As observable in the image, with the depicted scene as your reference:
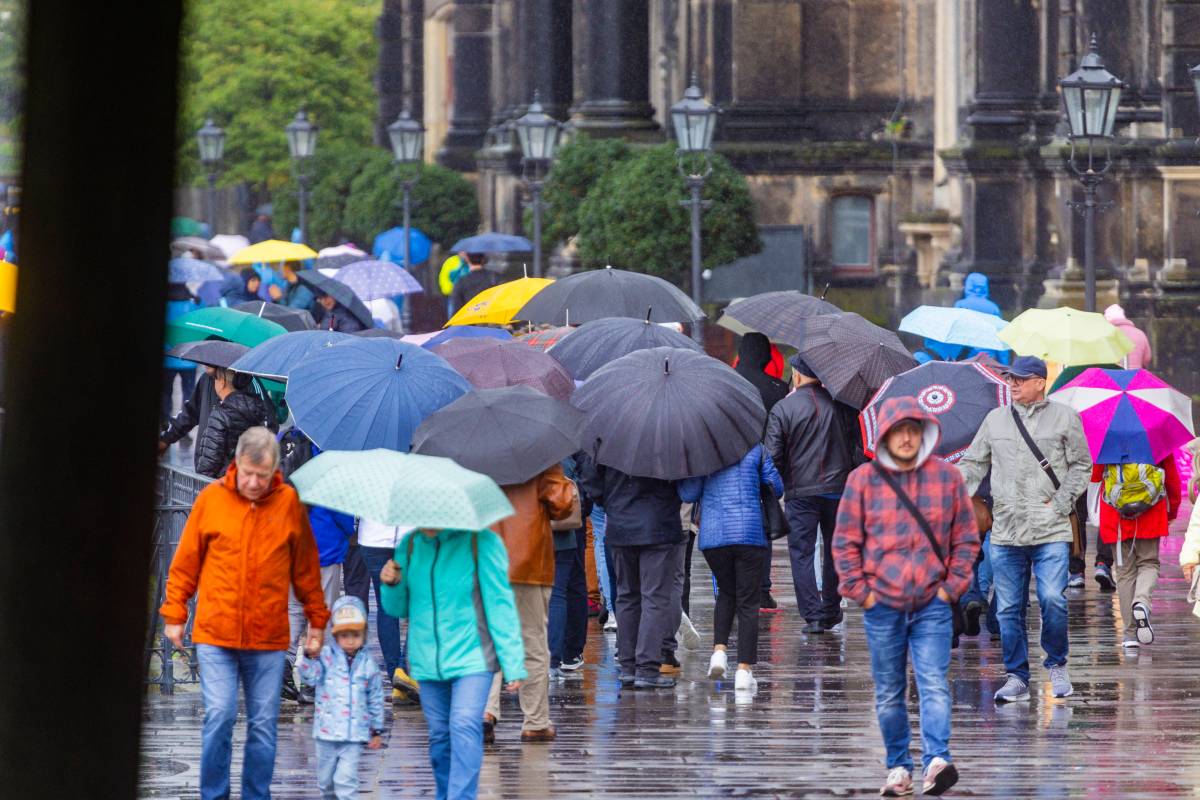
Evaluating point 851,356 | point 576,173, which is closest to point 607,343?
point 851,356

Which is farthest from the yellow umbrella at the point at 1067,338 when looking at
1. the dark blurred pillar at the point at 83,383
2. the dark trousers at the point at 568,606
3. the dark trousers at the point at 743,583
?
the dark blurred pillar at the point at 83,383

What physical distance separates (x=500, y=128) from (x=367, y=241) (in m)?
5.45

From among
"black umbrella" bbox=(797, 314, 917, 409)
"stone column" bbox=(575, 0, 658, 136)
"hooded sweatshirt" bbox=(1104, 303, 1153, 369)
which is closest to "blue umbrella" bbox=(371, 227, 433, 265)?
"stone column" bbox=(575, 0, 658, 136)

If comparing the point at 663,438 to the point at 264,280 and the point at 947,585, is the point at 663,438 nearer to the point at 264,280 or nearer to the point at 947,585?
the point at 947,585

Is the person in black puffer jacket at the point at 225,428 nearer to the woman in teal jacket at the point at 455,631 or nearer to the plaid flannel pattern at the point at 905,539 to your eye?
the woman in teal jacket at the point at 455,631

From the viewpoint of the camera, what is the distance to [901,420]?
34.2 ft

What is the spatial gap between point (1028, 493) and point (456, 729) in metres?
3.66

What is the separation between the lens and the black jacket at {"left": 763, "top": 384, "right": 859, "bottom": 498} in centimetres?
1451

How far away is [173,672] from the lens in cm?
1342

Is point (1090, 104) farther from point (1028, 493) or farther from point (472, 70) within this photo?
point (472, 70)

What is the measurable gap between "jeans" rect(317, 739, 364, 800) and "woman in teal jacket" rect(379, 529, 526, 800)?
32 cm

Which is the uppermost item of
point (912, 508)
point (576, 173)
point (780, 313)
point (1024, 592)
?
point (576, 173)

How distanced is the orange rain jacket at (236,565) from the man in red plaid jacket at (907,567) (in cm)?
225

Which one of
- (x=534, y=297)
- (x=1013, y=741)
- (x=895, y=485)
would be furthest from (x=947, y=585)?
(x=534, y=297)
